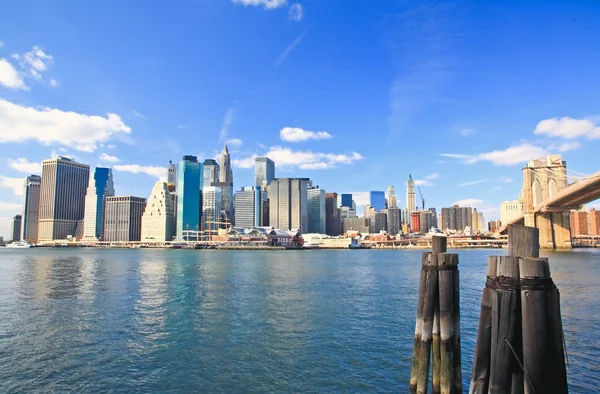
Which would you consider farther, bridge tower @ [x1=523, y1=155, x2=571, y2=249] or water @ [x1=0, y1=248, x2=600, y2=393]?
bridge tower @ [x1=523, y1=155, x2=571, y2=249]

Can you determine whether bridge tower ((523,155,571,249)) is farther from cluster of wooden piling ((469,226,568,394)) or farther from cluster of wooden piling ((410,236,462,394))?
cluster of wooden piling ((469,226,568,394))

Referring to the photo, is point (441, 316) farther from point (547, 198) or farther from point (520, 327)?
point (547, 198)

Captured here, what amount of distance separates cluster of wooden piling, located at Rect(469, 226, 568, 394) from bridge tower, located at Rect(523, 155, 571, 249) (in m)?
113

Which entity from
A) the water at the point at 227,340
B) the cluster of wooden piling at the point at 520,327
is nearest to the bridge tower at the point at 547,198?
the water at the point at 227,340

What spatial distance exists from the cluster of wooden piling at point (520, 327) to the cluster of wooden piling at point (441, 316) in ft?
10.6

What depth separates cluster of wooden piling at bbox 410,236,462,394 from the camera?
10.1 m

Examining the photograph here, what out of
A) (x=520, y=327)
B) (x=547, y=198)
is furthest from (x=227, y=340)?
(x=547, y=198)

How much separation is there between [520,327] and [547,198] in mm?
126779

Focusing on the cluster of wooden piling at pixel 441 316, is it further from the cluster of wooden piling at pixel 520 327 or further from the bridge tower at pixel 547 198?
the bridge tower at pixel 547 198

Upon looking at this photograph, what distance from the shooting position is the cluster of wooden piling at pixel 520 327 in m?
6.00

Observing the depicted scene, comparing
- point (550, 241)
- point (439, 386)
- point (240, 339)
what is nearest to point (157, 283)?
point (240, 339)

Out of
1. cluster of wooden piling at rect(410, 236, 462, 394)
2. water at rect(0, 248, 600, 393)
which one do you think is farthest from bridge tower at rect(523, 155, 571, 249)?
cluster of wooden piling at rect(410, 236, 462, 394)

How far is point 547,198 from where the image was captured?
114m

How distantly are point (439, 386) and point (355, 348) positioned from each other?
779 centimetres
